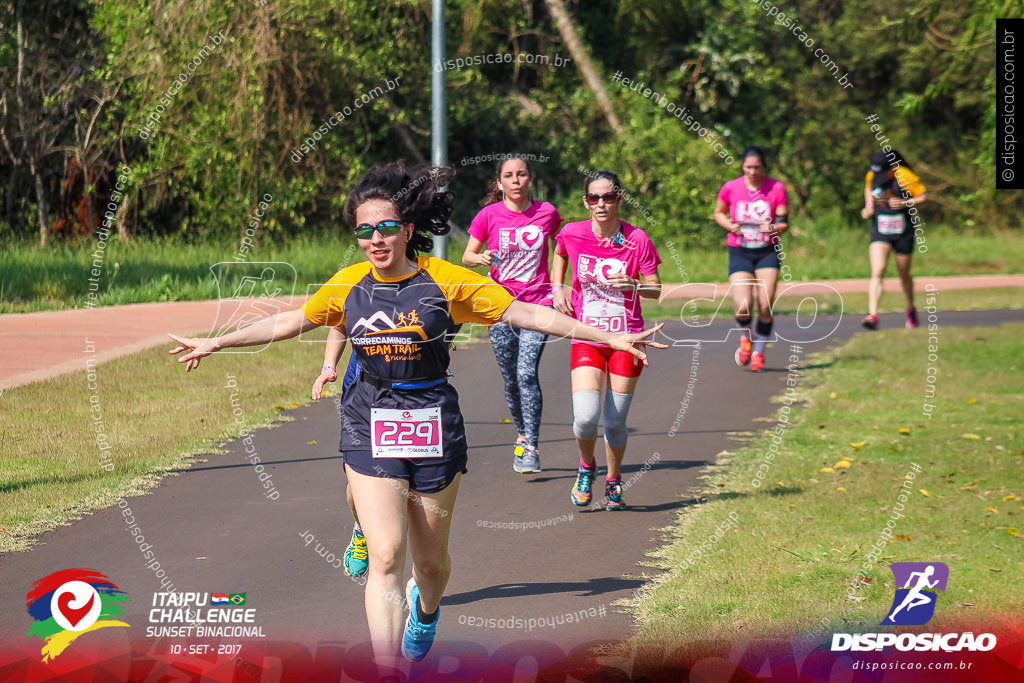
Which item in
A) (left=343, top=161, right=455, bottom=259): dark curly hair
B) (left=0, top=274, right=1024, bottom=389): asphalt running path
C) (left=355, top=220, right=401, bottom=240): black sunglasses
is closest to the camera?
(left=355, top=220, right=401, bottom=240): black sunglasses

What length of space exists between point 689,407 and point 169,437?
446 cm

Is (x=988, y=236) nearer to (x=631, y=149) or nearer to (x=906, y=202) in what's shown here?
(x=631, y=149)

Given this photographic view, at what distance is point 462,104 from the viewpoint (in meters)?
23.4

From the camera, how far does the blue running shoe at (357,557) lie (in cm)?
549

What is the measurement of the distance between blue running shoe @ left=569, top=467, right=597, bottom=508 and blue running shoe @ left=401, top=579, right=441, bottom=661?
97.0 inches

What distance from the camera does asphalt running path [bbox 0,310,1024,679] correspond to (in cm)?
490

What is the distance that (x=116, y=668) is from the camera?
177 inches

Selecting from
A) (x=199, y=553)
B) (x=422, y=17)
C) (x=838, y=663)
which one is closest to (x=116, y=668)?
(x=199, y=553)

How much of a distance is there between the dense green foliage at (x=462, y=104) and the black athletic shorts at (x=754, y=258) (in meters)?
2.19

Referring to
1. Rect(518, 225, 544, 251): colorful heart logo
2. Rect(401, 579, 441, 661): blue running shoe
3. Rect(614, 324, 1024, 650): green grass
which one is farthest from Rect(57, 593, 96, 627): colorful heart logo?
Rect(518, 225, 544, 251): colorful heart logo

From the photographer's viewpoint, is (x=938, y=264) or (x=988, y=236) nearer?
(x=938, y=264)

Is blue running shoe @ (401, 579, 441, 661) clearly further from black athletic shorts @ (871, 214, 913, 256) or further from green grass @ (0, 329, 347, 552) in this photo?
black athletic shorts @ (871, 214, 913, 256)

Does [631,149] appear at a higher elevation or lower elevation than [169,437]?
higher

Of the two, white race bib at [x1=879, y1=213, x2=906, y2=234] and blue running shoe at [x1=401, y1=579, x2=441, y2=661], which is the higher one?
white race bib at [x1=879, y1=213, x2=906, y2=234]
